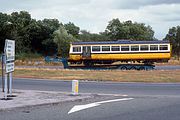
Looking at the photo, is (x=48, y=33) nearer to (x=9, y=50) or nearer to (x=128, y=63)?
(x=128, y=63)

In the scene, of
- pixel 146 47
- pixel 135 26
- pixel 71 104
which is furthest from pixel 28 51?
pixel 71 104

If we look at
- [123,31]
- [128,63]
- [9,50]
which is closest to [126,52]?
[128,63]

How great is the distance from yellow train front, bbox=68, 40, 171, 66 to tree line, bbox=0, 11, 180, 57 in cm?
3235

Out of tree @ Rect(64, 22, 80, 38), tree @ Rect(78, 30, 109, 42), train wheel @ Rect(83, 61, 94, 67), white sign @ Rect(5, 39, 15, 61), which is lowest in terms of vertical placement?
train wheel @ Rect(83, 61, 94, 67)

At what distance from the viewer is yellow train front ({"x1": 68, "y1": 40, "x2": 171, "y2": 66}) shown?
159ft

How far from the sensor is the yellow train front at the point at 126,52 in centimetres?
4844

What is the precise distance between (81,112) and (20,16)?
90.6 meters

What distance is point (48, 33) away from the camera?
97.5 meters

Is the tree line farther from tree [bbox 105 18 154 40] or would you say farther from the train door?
the train door

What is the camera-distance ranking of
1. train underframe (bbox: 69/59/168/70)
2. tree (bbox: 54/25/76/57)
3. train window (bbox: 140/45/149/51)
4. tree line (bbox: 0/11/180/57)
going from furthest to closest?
tree line (bbox: 0/11/180/57) < tree (bbox: 54/25/76/57) < train window (bbox: 140/45/149/51) < train underframe (bbox: 69/59/168/70)

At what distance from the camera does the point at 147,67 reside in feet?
154

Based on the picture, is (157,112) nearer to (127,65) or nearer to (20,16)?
(127,65)

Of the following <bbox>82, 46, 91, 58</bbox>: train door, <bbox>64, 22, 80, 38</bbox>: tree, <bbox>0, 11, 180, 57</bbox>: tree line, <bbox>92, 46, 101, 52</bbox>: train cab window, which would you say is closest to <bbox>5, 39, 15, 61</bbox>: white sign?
<bbox>82, 46, 91, 58</bbox>: train door

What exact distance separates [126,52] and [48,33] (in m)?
51.3
